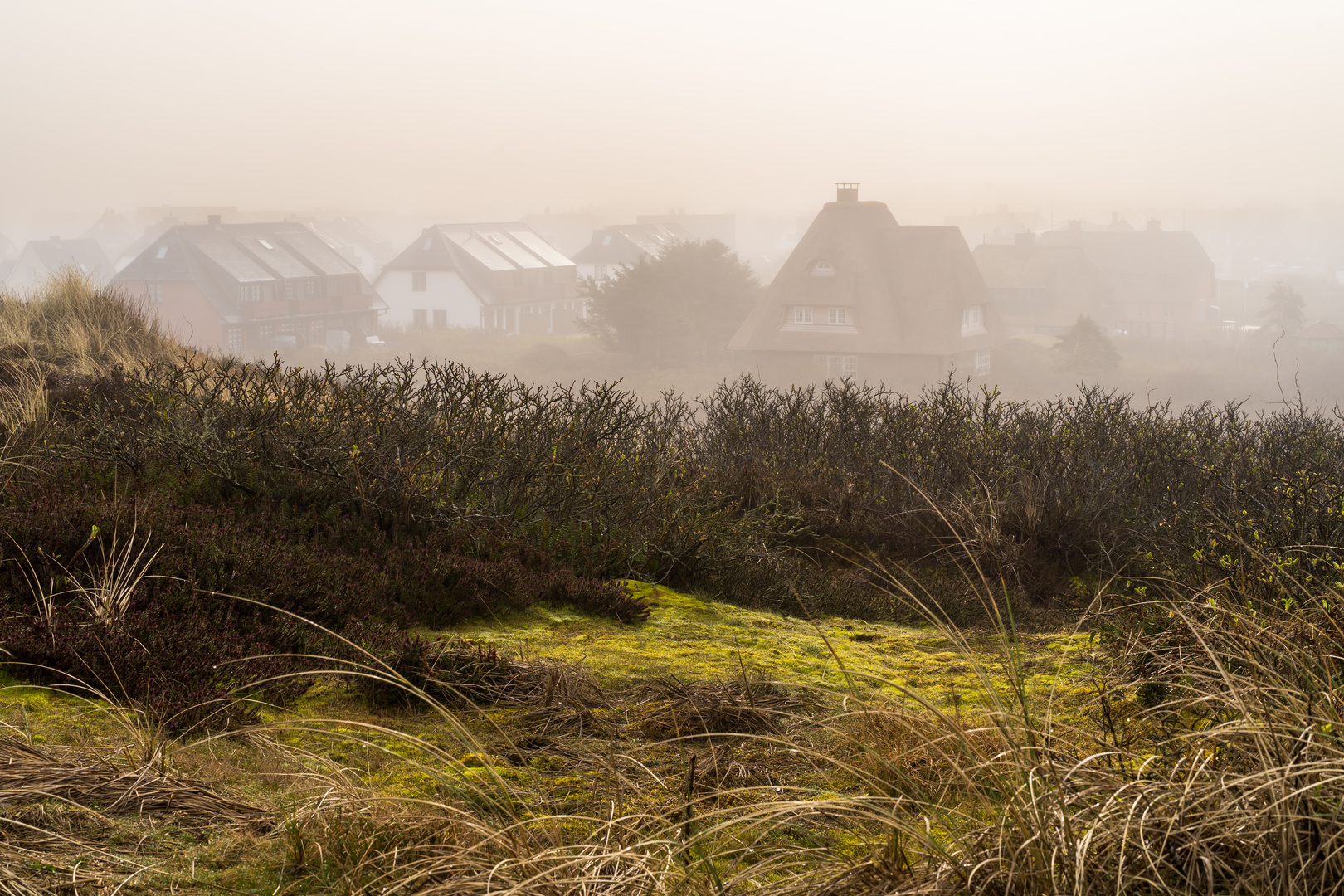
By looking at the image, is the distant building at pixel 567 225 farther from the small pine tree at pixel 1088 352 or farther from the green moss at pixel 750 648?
the green moss at pixel 750 648

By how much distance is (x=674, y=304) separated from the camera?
62.1m

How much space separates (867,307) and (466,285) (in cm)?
3631

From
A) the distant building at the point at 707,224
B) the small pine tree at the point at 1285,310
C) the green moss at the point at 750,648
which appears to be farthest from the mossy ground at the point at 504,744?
the distant building at the point at 707,224

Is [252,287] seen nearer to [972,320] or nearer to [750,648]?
[972,320]

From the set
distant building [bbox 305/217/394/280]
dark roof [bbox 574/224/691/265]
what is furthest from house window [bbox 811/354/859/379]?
distant building [bbox 305/217/394/280]

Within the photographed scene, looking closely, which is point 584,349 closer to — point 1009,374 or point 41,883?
point 1009,374

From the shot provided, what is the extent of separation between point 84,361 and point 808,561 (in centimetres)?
885

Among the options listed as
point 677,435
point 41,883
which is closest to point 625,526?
point 41,883

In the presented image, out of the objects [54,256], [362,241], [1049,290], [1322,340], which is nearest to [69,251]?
[54,256]

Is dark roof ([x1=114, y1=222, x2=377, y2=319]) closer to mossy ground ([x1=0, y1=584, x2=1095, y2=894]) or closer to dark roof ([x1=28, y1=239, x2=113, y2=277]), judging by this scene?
dark roof ([x1=28, y1=239, x2=113, y2=277])

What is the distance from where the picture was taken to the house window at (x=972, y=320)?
5762 cm

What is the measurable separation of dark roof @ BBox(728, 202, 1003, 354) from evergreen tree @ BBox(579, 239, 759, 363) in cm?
542

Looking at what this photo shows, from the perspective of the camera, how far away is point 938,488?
894 cm

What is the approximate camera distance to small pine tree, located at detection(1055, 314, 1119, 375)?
210 ft
